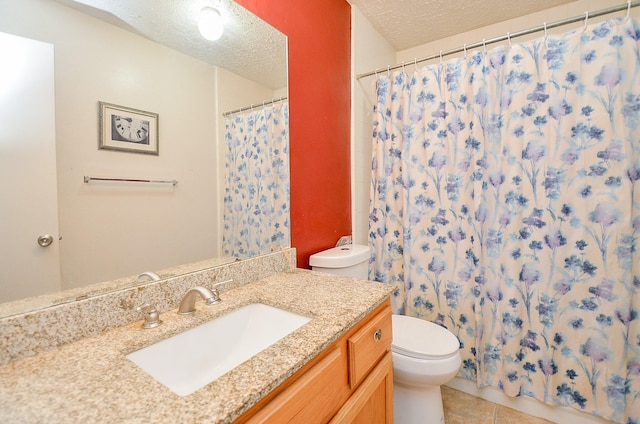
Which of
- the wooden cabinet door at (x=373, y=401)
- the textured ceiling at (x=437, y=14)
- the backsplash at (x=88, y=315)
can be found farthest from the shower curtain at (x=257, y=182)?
the textured ceiling at (x=437, y=14)

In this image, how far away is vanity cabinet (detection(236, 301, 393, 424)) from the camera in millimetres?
548

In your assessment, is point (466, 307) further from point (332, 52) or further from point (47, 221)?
point (47, 221)

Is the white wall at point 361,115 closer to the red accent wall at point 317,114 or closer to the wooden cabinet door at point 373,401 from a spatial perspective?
the red accent wall at point 317,114

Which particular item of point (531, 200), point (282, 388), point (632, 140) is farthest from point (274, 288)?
point (632, 140)

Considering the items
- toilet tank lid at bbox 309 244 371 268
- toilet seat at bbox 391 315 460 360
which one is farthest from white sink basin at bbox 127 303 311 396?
toilet seat at bbox 391 315 460 360

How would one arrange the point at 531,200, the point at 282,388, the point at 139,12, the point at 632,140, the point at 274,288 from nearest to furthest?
1. the point at 282,388
2. the point at 139,12
3. the point at 274,288
4. the point at 632,140
5. the point at 531,200

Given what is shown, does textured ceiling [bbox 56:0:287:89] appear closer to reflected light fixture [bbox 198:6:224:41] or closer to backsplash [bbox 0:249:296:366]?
reflected light fixture [bbox 198:6:224:41]

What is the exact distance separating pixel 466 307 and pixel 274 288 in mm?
1185

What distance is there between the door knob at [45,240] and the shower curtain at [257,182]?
0.50m

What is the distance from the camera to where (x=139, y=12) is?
2.75 feet

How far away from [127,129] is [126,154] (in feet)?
0.24

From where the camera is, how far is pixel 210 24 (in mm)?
1034

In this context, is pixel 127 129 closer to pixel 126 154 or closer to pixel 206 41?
pixel 126 154

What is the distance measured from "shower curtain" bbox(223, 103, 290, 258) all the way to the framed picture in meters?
0.27
